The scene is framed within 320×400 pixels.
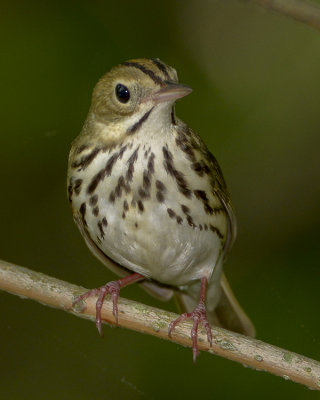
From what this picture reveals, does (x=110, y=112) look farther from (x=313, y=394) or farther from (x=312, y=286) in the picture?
(x=313, y=394)

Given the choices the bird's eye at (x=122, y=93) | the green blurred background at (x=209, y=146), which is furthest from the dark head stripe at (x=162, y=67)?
the green blurred background at (x=209, y=146)

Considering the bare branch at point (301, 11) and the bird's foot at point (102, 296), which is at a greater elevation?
the bare branch at point (301, 11)

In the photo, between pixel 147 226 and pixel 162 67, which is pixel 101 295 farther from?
pixel 162 67

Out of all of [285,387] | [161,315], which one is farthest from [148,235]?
[285,387]

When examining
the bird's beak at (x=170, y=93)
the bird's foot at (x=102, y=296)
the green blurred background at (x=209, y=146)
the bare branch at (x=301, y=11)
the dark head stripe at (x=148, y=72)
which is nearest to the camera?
the bare branch at (x=301, y=11)

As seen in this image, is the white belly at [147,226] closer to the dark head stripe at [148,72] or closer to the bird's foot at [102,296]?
the bird's foot at [102,296]

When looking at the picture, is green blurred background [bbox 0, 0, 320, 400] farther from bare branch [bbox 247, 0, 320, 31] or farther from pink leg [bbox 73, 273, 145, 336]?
bare branch [bbox 247, 0, 320, 31]
